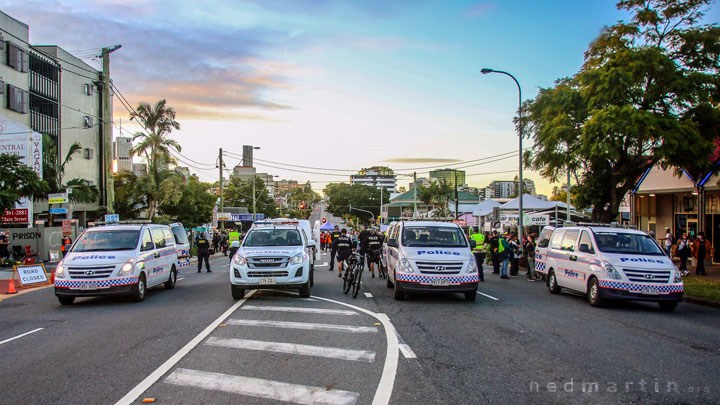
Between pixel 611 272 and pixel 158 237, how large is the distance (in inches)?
473

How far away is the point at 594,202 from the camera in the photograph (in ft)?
90.3

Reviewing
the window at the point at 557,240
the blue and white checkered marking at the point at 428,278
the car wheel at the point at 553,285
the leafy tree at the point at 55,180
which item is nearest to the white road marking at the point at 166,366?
the blue and white checkered marking at the point at 428,278

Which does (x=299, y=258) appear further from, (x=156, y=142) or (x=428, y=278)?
(x=156, y=142)

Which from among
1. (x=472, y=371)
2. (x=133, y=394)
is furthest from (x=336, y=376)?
(x=133, y=394)

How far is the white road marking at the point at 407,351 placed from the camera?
710cm

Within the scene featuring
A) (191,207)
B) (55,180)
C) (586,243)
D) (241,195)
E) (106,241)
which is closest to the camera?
(586,243)

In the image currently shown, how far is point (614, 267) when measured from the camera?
39.1ft

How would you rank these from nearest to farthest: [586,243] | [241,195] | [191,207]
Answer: [586,243]
[191,207]
[241,195]

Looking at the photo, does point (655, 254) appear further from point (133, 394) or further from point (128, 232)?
point (128, 232)

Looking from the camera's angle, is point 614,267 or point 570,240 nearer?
point 614,267

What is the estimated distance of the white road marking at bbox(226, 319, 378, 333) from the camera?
8934 mm

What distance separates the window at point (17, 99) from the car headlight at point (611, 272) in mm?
34527

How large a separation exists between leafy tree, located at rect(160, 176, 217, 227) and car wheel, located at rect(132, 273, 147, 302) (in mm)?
37902

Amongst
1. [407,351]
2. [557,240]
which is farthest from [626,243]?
[407,351]
